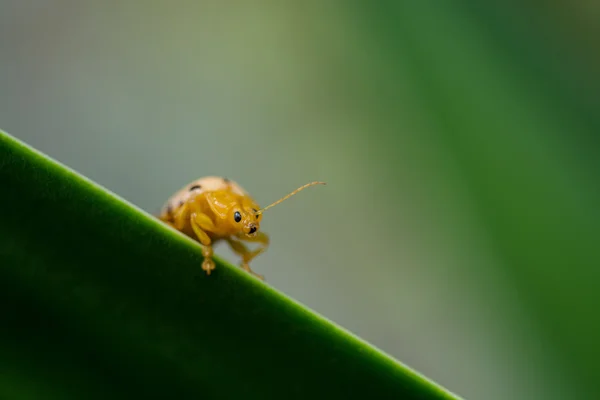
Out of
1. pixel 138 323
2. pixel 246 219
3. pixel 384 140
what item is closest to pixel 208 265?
pixel 138 323

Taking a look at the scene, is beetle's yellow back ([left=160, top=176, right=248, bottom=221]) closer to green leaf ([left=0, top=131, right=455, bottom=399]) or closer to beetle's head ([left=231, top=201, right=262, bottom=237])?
beetle's head ([left=231, top=201, right=262, bottom=237])

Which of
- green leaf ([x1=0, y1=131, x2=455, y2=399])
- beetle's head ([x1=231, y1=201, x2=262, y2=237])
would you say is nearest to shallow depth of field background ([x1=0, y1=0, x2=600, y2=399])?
beetle's head ([x1=231, y1=201, x2=262, y2=237])

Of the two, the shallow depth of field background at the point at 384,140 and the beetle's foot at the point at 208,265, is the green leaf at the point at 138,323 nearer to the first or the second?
the beetle's foot at the point at 208,265

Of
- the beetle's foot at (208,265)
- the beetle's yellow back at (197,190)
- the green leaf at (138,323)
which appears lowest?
the green leaf at (138,323)

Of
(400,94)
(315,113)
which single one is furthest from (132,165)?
(400,94)

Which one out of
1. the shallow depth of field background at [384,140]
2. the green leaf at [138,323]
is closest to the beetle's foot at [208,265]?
the green leaf at [138,323]

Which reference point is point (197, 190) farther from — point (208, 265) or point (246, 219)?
point (208, 265)

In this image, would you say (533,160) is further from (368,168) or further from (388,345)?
(388,345)
